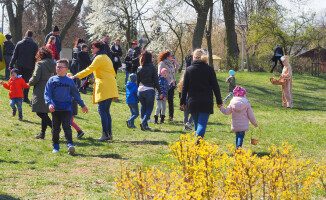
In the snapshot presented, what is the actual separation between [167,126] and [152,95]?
1489 millimetres

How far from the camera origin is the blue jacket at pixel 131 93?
10879 mm

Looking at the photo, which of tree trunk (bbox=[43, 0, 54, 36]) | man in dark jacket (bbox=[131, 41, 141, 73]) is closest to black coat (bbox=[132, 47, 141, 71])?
man in dark jacket (bbox=[131, 41, 141, 73])

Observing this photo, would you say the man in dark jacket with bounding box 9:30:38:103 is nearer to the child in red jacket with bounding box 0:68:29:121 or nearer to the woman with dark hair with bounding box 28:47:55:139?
the child in red jacket with bounding box 0:68:29:121

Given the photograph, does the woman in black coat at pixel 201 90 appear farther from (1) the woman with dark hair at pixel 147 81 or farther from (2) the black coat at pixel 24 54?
(2) the black coat at pixel 24 54

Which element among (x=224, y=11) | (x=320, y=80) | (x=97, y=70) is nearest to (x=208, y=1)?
(x=224, y=11)

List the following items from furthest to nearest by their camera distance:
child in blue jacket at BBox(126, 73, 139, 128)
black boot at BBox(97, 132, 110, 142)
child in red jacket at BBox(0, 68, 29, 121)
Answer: child in blue jacket at BBox(126, 73, 139, 128) → child in red jacket at BBox(0, 68, 29, 121) → black boot at BBox(97, 132, 110, 142)

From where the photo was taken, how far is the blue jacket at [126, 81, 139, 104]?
1088 cm

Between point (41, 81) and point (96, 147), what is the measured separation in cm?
184

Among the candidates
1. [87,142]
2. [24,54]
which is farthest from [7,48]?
[87,142]

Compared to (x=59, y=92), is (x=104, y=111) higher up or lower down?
lower down

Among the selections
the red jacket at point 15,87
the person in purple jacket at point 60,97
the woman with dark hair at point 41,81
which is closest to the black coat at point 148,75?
the woman with dark hair at point 41,81

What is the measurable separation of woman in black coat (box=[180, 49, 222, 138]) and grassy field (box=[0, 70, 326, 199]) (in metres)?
0.96

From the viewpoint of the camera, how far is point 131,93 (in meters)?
10.9

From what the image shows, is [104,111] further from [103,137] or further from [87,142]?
[87,142]
